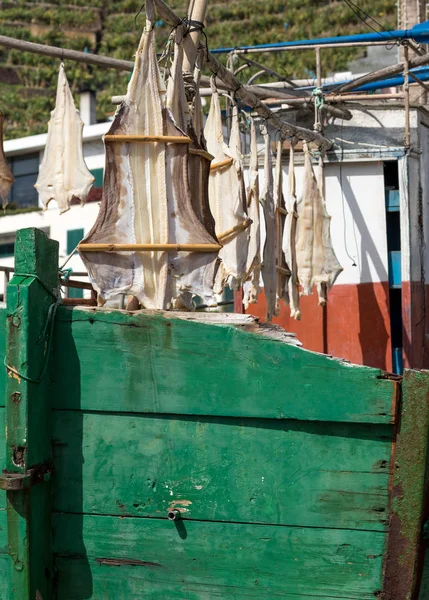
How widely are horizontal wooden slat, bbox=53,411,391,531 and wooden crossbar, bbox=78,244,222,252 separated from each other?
2.79 ft

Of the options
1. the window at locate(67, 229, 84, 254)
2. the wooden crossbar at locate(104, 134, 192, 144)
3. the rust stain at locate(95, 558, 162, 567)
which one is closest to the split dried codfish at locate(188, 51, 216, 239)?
the wooden crossbar at locate(104, 134, 192, 144)

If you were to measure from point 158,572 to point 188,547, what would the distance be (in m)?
0.16

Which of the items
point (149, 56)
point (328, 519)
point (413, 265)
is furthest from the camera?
point (413, 265)

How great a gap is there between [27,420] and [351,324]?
7.82 meters

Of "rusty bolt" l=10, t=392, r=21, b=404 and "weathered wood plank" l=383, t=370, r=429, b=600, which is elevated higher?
"rusty bolt" l=10, t=392, r=21, b=404

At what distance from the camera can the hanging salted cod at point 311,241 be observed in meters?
9.00

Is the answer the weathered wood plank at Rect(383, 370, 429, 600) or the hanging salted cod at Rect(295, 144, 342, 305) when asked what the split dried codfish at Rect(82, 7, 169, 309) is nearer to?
the weathered wood plank at Rect(383, 370, 429, 600)

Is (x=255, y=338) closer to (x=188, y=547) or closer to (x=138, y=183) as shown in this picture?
(x=188, y=547)

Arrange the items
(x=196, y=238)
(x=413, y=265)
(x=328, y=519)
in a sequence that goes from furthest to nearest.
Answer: (x=413, y=265)
(x=196, y=238)
(x=328, y=519)

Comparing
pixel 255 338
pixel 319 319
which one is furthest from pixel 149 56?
pixel 319 319

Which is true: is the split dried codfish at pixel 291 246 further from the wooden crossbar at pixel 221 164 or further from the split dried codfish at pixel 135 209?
the split dried codfish at pixel 135 209

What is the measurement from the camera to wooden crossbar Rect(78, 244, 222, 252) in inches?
145

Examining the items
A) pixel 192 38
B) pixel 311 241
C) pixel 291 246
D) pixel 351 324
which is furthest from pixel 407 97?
pixel 192 38

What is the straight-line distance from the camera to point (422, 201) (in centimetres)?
1055
